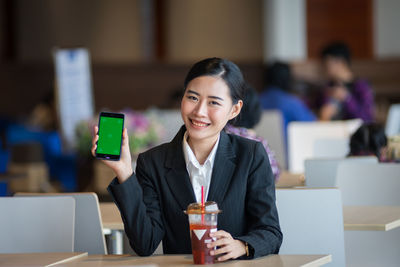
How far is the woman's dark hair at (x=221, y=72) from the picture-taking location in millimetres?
2525

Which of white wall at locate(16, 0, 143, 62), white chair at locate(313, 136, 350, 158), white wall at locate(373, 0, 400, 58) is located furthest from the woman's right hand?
white wall at locate(16, 0, 143, 62)

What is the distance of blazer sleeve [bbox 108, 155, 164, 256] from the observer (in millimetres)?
2367

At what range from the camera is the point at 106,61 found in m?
12.8

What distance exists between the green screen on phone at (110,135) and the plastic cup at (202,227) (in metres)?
0.28

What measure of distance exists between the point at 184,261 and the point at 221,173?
37cm

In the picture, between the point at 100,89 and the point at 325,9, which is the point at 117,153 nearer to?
the point at 325,9

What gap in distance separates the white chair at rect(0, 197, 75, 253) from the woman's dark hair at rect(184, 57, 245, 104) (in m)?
0.65

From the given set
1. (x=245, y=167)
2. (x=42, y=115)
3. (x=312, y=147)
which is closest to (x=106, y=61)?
(x=42, y=115)

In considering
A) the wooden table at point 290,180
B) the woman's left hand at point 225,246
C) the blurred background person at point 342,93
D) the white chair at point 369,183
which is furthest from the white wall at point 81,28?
the woman's left hand at point 225,246

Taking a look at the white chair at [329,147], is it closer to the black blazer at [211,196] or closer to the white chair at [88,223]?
the white chair at [88,223]

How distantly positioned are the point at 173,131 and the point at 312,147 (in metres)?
1.37

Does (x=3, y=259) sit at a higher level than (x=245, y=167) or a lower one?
lower

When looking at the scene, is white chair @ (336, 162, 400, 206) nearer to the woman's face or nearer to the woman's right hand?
the woman's face

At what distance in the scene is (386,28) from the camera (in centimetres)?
1117
